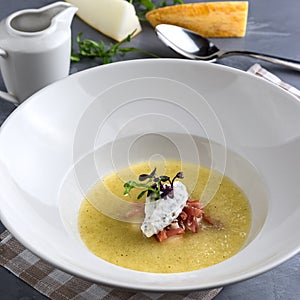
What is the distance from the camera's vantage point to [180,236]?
1.40 meters

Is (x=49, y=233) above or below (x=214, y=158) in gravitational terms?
above

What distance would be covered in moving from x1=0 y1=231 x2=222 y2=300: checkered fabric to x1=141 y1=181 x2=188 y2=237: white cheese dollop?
140mm

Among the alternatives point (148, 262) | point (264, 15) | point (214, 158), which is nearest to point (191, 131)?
point (214, 158)

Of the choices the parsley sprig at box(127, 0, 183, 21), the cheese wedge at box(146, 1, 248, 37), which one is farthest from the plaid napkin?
the parsley sprig at box(127, 0, 183, 21)

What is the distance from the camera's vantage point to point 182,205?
1419 millimetres

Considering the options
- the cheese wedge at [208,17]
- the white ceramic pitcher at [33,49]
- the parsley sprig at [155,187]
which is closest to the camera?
the parsley sprig at [155,187]

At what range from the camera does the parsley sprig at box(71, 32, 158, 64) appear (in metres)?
2.09

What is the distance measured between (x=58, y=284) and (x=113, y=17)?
3.68 feet

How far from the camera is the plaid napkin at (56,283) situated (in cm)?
131

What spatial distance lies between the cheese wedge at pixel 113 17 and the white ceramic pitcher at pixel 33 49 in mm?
301

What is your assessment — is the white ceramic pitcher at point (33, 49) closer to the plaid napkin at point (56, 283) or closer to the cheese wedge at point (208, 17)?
the cheese wedge at point (208, 17)

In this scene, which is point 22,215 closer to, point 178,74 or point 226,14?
point 178,74

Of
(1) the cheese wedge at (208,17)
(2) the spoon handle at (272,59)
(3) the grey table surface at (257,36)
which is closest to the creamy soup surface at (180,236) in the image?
(3) the grey table surface at (257,36)

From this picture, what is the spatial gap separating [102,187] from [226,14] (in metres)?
0.89
